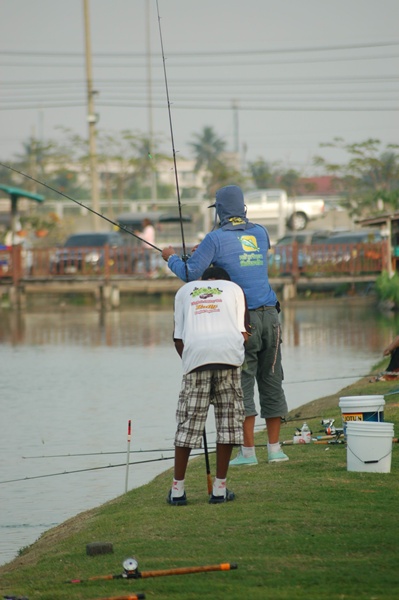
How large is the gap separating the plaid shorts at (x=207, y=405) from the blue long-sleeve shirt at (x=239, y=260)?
2.46 feet

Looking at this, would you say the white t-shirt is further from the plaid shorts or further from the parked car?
the parked car

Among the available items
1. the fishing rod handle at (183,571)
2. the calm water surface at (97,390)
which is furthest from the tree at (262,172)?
the fishing rod handle at (183,571)

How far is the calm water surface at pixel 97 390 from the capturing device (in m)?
9.97

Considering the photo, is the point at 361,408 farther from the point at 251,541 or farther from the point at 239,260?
the point at 251,541

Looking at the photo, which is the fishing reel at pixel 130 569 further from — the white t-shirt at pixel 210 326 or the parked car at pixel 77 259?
the parked car at pixel 77 259

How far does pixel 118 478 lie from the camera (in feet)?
34.1

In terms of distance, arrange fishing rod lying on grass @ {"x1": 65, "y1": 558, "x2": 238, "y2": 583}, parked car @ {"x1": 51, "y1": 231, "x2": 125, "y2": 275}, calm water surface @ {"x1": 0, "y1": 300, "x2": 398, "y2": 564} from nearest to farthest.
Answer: fishing rod lying on grass @ {"x1": 65, "y1": 558, "x2": 238, "y2": 583} → calm water surface @ {"x1": 0, "y1": 300, "x2": 398, "y2": 564} → parked car @ {"x1": 51, "y1": 231, "x2": 125, "y2": 275}

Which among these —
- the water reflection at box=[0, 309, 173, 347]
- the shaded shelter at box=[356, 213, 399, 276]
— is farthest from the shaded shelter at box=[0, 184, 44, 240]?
the shaded shelter at box=[356, 213, 399, 276]

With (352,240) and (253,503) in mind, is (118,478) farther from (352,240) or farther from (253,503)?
(352,240)

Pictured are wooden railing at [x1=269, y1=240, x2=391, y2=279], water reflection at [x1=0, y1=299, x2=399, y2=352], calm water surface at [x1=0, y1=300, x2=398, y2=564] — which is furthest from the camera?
wooden railing at [x1=269, y1=240, x2=391, y2=279]

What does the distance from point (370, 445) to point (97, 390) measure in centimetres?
994

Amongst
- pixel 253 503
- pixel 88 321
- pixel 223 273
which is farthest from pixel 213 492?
pixel 88 321

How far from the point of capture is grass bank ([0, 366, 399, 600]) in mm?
5062

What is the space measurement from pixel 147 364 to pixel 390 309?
1218cm
